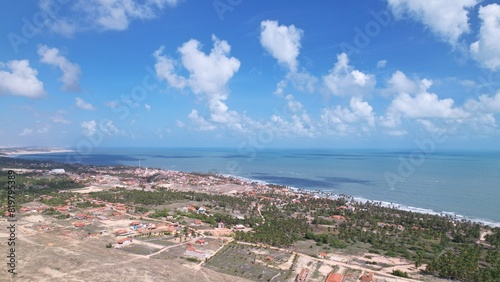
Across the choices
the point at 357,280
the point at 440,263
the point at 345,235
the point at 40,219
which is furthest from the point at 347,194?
the point at 40,219

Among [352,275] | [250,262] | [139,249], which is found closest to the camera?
[352,275]

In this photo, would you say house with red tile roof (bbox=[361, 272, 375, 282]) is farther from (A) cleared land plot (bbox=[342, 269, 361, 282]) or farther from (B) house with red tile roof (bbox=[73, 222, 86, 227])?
(B) house with red tile roof (bbox=[73, 222, 86, 227])

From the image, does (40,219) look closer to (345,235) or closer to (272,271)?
(272,271)

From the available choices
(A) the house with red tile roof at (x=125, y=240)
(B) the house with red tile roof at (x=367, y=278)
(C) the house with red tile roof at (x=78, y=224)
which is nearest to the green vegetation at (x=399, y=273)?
(B) the house with red tile roof at (x=367, y=278)

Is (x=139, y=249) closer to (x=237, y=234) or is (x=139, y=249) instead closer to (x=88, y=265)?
(x=88, y=265)

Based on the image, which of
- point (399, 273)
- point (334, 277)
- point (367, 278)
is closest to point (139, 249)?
point (334, 277)

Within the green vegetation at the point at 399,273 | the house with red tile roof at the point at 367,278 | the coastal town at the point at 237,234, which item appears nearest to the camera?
the house with red tile roof at the point at 367,278

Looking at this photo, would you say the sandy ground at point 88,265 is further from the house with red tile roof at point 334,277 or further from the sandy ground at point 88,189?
the sandy ground at point 88,189
